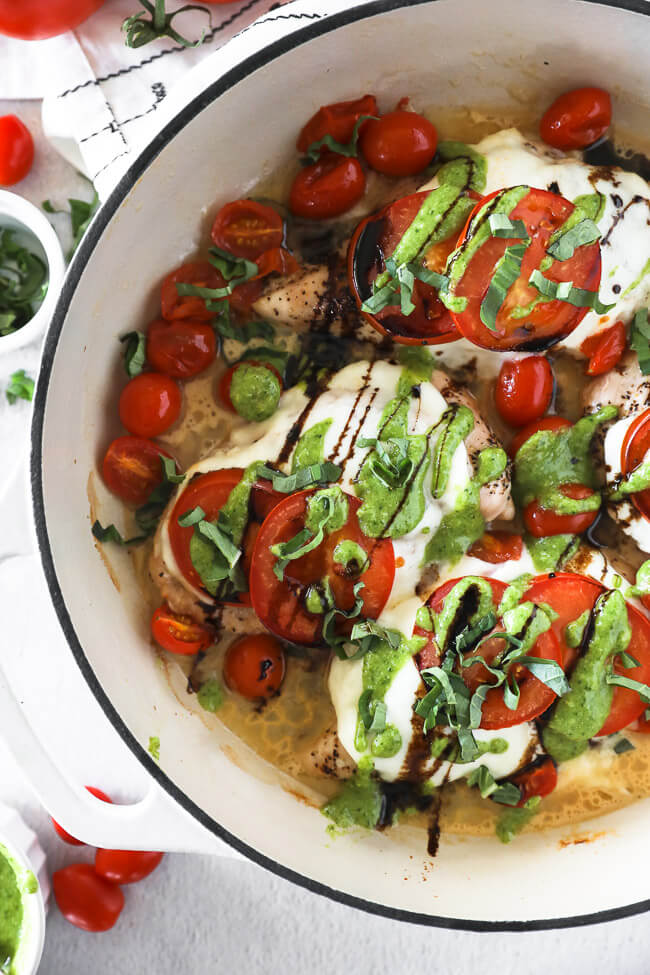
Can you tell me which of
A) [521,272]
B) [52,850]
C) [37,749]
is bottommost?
[52,850]

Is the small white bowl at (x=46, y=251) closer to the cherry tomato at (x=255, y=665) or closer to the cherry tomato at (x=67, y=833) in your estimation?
the cherry tomato at (x=255, y=665)

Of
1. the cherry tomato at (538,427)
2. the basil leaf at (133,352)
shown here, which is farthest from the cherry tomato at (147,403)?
the cherry tomato at (538,427)

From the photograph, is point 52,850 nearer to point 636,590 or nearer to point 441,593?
point 441,593

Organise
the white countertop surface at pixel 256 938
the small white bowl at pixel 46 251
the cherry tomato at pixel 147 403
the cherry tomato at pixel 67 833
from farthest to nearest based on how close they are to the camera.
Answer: the white countertop surface at pixel 256 938 < the cherry tomato at pixel 67 833 < the small white bowl at pixel 46 251 < the cherry tomato at pixel 147 403

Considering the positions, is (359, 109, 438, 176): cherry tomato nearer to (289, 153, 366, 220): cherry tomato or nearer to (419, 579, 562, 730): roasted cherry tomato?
(289, 153, 366, 220): cherry tomato

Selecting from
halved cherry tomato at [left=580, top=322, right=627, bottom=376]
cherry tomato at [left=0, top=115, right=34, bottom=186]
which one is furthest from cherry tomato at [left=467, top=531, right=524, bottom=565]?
cherry tomato at [left=0, top=115, right=34, bottom=186]

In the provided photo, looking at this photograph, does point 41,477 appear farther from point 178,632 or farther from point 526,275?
point 526,275

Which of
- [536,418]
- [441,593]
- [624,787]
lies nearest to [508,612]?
[441,593]
